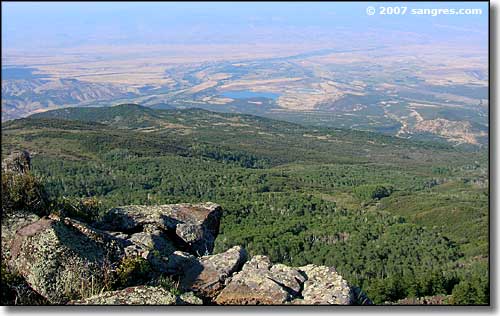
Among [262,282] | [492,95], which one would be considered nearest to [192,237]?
[262,282]

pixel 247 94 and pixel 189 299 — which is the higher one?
pixel 189 299

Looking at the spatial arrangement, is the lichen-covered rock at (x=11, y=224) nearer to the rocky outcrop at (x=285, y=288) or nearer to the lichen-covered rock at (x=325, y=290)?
the rocky outcrop at (x=285, y=288)

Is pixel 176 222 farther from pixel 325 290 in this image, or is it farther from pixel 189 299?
pixel 325 290

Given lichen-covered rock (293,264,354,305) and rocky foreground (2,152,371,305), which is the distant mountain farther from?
lichen-covered rock (293,264,354,305)

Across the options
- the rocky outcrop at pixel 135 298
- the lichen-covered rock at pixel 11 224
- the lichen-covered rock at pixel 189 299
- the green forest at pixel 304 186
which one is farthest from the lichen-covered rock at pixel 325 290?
the lichen-covered rock at pixel 11 224

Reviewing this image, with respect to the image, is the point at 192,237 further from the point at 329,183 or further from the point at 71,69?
the point at 329,183

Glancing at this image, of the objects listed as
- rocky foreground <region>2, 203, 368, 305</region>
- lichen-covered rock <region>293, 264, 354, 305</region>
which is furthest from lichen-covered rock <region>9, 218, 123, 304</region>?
lichen-covered rock <region>293, 264, 354, 305</region>

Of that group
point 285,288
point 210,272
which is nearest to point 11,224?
point 210,272
